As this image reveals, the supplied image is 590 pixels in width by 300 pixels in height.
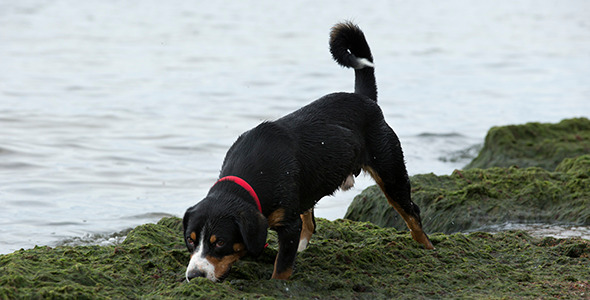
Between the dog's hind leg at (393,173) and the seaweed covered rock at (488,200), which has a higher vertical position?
the dog's hind leg at (393,173)

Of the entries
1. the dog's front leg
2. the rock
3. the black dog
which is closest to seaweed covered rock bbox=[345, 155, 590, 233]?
the rock

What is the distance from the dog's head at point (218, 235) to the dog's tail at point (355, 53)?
80.8 inches

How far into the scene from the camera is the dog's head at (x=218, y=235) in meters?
4.86

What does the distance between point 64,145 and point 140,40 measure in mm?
11823

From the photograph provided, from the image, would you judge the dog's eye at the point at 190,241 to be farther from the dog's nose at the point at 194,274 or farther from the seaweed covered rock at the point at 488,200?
the seaweed covered rock at the point at 488,200

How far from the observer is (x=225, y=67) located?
66.9ft

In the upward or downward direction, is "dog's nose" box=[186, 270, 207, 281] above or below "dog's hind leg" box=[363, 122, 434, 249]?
below

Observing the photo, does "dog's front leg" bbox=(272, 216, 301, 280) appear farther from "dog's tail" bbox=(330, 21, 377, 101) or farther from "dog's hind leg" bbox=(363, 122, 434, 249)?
"dog's tail" bbox=(330, 21, 377, 101)

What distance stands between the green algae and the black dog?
221mm

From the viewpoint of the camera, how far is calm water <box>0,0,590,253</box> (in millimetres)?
10039

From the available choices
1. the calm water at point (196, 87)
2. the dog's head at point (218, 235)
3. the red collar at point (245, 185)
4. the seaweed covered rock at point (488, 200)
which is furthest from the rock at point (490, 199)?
the dog's head at point (218, 235)

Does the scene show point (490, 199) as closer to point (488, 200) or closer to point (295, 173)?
point (488, 200)

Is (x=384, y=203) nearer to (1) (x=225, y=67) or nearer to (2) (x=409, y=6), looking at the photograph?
(1) (x=225, y=67)

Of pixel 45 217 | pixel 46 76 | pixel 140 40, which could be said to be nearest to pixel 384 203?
pixel 45 217
